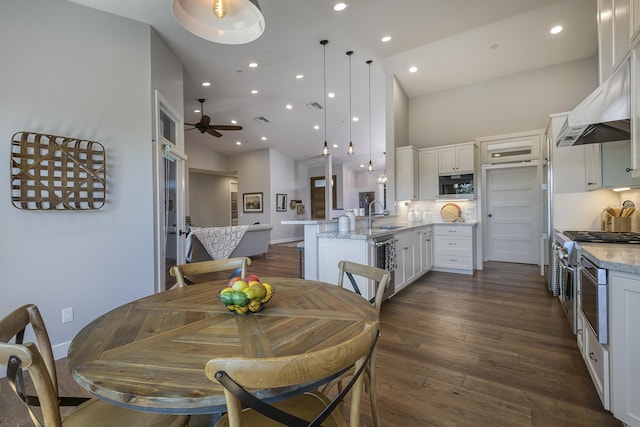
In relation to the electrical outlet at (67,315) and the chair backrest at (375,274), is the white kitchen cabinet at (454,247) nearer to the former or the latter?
the chair backrest at (375,274)

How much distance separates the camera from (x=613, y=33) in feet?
7.02

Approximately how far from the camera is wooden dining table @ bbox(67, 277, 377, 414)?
694 mm

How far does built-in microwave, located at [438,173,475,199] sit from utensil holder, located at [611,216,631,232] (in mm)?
2377

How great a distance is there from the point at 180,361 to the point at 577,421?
2.09 m

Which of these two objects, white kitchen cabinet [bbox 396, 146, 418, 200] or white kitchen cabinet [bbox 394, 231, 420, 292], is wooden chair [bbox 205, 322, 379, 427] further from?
white kitchen cabinet [bbox 396, 146, 418, 200]

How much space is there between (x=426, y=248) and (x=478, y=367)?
277 centimetres

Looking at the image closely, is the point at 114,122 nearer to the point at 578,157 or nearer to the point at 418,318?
the point at 418,318

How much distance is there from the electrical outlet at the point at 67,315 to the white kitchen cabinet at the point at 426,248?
4.20 m

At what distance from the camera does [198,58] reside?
4047mm

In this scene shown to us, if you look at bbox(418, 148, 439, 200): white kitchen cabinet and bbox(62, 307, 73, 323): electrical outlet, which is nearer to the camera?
bbox(62, 307, 73, 323): electrical outlet

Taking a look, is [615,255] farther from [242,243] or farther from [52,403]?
[242,243]

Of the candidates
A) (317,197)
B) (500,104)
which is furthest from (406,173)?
(317,197)

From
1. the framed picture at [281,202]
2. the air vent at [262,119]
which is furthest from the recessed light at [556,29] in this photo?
the framed picture at [281,202]

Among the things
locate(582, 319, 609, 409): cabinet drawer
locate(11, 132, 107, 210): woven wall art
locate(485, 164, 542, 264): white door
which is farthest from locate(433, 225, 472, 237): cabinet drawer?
locate(11, 132, 107, 210): woven wall art
